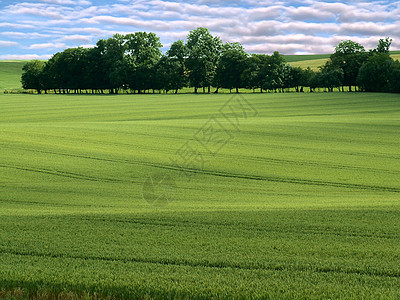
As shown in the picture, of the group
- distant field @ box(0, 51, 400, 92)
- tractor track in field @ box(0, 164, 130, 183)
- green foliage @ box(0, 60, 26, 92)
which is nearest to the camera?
tractor track in field @ box(0, 164, 130, 183)

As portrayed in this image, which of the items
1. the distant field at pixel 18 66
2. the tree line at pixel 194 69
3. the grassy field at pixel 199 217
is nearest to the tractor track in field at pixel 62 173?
the grassy field at pixel 199 217

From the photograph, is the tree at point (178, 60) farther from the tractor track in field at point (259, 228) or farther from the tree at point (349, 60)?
the tractor track in field at point (259, 228)

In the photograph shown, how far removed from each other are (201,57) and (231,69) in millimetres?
7935

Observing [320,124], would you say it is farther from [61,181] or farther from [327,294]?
[327,294]

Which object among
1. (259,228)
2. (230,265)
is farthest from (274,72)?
(230,265)

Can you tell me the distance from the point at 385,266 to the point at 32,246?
5194 millimetres

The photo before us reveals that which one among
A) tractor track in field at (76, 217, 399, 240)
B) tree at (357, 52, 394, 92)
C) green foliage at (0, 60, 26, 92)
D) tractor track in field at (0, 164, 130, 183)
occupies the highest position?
green foliage at (0, 60, 26, 92)

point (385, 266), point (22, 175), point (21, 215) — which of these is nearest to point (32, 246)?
point (21, 215)

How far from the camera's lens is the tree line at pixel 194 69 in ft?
266

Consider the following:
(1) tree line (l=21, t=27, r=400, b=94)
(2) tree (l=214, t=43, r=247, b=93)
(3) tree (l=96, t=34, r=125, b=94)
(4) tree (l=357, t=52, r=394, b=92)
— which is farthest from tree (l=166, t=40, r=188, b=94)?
(4) tree (l=357, t=52, r=394, b=92)

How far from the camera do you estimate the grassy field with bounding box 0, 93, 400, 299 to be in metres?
5.07

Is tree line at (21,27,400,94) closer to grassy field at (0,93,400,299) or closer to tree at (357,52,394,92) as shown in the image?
tree at (357,52,394,92)

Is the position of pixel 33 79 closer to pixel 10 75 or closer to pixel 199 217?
pixel 10 75

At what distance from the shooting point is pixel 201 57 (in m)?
91.9
